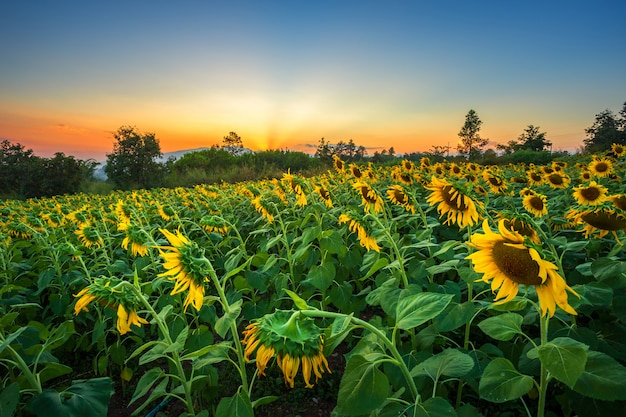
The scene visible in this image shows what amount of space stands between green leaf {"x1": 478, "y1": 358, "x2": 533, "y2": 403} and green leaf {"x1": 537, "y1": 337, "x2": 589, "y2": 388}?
0.13 metres

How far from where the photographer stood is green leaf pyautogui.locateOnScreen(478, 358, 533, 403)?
115 centimetres

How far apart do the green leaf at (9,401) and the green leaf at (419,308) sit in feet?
5.10

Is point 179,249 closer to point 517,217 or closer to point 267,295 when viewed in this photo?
point 517,217

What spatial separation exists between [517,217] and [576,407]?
0.87 metres

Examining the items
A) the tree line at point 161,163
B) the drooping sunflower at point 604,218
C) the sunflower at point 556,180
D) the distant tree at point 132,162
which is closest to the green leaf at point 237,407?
the drooping sunflower at point 604,218

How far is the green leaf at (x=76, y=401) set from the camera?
1277 mm

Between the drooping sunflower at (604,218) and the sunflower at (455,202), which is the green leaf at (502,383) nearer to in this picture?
the sunflower at (455,202)

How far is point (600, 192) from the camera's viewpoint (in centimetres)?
317

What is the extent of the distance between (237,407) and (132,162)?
32655mm

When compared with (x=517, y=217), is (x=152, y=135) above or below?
above

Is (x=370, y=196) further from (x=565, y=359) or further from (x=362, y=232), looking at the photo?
(x=565, y=359)

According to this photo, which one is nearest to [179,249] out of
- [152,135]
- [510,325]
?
[510,325]

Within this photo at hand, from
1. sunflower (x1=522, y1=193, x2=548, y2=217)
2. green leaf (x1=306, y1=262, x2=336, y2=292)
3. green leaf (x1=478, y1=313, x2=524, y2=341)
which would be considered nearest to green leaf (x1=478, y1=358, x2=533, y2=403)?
green leaf (x1=478, y1=313, x2=524, y2=341)

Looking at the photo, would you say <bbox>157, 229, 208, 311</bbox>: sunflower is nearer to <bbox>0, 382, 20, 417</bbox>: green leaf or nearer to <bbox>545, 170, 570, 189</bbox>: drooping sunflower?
<bbox>0, 382, 20, 417</bbox>: green leaf
